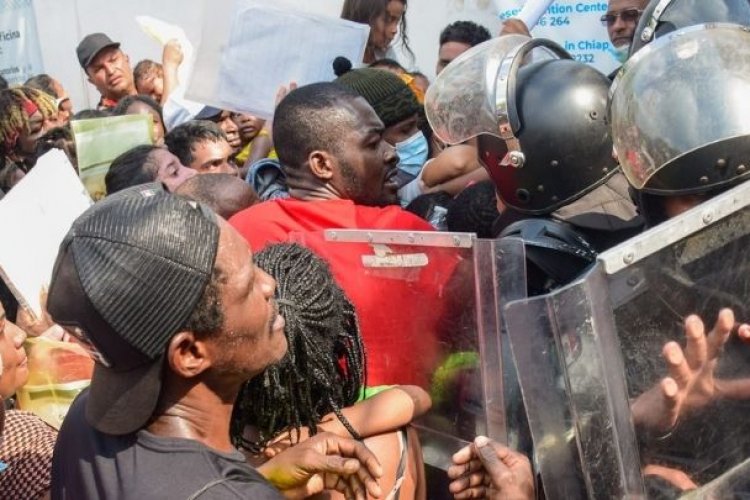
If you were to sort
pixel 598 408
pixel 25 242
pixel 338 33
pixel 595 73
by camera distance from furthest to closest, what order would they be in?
pixel 338 33
pixel 25 242
pixel 595 73
pixel 598 408

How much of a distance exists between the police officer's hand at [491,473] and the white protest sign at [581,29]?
402 centimetres

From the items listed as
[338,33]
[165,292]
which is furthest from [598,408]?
[338,33]

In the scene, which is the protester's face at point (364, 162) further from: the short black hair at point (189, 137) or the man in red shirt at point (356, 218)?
the short black hair at point (189, 137)

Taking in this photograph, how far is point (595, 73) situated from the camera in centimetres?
288

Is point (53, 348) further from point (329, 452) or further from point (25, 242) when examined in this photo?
point (329, 452)

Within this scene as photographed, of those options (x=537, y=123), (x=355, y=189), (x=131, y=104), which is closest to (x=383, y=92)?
(x=355, y=189)

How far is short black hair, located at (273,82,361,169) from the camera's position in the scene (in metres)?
3.44

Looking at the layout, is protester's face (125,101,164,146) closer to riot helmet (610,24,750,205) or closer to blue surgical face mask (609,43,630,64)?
blue surgical face mask (609,43,630,64)

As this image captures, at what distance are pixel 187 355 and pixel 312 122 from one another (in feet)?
5.79

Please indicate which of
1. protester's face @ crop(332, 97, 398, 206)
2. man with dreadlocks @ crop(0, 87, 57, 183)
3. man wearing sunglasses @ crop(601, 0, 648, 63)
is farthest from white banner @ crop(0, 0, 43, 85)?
protester's face @ crop(332, 97, 398, 206)

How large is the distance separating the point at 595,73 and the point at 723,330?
1.23 m

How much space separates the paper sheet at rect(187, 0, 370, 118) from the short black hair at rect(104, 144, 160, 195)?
0.36 meters

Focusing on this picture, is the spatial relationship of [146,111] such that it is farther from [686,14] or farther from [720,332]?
→ [720,332]

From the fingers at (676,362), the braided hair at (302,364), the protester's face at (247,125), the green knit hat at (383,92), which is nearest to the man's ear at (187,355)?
the braided hair at (302,364)
